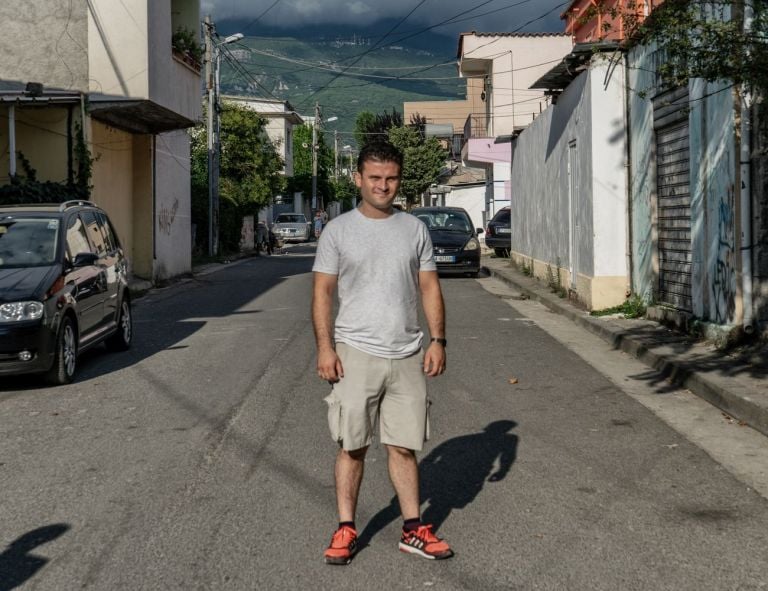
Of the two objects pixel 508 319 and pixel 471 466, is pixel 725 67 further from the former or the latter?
A: pixel 508 319

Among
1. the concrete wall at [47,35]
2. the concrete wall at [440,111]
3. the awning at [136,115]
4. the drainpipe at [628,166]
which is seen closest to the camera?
the drainpipe at [628,166]

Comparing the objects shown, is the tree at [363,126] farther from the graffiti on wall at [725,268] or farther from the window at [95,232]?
the graffiti on wall at [725,268]

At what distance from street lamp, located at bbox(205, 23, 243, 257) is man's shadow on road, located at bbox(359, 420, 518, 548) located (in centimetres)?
2849

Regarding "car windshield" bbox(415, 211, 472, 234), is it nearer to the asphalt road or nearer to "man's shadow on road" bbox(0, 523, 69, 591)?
the asphalt road

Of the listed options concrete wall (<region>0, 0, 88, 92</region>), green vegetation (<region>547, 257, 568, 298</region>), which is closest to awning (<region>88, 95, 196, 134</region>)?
concrete wall (<region>0, 0, 88, 92</region>)

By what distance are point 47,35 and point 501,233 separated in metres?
18.1

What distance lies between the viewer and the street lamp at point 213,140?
34.6 meters

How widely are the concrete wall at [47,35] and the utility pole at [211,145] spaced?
12.7m

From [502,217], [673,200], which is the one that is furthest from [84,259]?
[502,217]

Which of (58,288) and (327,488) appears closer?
(327,488)

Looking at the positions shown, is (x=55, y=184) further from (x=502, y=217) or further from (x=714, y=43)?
(x=502, y=217)

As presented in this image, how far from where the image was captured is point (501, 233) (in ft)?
115

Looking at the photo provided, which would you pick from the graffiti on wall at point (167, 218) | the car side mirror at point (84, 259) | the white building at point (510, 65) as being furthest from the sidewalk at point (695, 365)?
the white building at point (510, 65)

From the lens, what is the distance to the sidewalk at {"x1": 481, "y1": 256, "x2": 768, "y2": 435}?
819 centimetres
